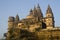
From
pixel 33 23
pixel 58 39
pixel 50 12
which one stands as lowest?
pixel 58 39

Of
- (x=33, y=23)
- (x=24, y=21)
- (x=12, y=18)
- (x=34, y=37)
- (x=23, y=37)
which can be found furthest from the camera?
(x=12, y=18)

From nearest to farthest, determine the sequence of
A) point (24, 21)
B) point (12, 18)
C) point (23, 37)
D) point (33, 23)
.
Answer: point (23, 37) → point (33, 23) → point (24, 21) → point (12, 18)

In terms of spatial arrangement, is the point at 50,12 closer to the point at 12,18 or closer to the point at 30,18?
the point at 30,18

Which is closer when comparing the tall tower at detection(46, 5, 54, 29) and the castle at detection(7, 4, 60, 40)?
the castle at detection(7, 4, 60, 40)

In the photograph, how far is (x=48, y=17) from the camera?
5153cm

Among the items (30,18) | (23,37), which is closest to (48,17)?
(30,18)

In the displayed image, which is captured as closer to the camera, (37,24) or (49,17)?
(37,24)

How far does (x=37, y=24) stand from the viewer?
148 ft

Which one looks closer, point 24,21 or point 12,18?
point 24,21

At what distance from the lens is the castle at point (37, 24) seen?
35.2m

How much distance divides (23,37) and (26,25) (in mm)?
14994

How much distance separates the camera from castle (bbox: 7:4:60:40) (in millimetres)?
35219

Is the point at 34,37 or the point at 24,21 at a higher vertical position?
the point at 24,21

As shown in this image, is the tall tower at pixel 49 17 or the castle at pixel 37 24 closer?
the castle at pixel 37 24
